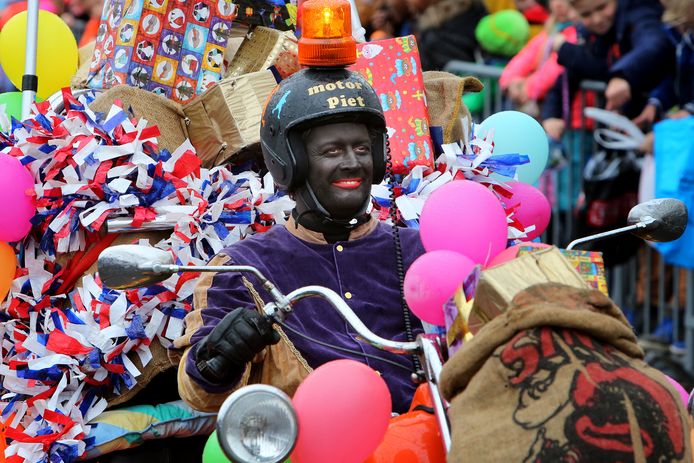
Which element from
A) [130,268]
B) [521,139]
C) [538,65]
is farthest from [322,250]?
[538,65]

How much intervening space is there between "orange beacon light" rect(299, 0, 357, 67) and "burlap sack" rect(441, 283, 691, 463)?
5.00 ft

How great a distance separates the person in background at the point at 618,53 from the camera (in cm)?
746

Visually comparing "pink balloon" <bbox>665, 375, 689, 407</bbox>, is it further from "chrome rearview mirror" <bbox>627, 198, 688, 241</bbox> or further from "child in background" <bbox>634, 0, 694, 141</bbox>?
"child in background" <bbox>634, 0, 694, 141</bbox>

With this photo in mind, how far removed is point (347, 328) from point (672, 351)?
395 cm

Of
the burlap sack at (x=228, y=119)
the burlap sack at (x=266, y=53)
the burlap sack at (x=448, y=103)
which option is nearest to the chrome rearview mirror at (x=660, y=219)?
the burlap sack at (x=448, y=103)

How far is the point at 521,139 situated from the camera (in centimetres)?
521

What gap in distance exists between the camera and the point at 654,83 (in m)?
7.56

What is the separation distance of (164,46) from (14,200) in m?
0.95

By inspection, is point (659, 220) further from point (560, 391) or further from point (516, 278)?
point (560, 391)

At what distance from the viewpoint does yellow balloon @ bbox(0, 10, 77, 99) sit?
563cm

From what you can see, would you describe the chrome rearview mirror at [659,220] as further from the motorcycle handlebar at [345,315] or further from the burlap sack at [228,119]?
the burlap sack at [228,119]

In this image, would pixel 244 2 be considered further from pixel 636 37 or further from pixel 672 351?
pixel 672 351

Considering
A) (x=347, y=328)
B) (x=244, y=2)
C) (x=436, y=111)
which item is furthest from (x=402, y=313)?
(x=244, y=2)

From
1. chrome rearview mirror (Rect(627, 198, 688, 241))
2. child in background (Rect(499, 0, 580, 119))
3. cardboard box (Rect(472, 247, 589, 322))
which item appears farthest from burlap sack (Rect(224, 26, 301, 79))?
child in background (Rect(499, 0, 580, 119))
